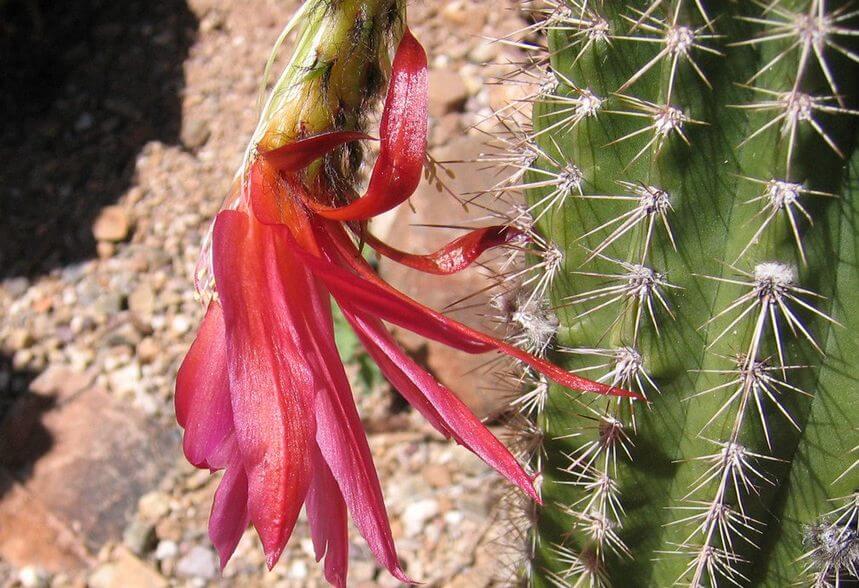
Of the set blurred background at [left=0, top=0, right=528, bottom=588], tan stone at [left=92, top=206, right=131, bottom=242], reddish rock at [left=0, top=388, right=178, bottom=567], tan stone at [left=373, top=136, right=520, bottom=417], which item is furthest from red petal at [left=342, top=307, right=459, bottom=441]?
tan stone at [left=92, top=206, right=131, bottom=242]

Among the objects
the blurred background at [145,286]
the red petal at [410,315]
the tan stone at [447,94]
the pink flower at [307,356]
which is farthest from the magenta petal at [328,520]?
the tan stone at [447,94]

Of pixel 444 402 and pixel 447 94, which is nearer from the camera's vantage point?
pixel 444 402

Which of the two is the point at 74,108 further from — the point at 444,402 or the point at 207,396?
the point at 444,402

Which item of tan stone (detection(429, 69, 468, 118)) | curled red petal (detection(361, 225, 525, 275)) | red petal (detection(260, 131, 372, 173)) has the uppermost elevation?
→ red petal (detection(260, 131, 372, 173))

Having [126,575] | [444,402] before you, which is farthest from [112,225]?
[444,402]

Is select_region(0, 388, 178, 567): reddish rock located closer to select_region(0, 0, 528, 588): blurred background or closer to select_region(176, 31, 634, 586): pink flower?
select_region(0, 0, 528, 588): blurred background
